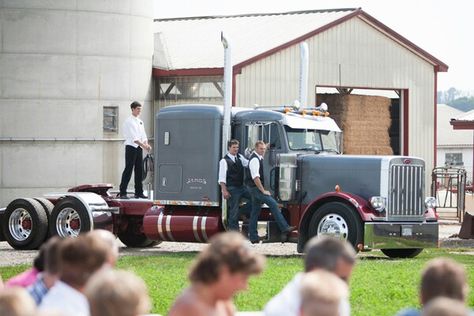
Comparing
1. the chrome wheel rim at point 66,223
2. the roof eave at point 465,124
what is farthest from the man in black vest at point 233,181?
the roof eave at point 465,124

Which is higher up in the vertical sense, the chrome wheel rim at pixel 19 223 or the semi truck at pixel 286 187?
the semi truck at pixel 286 187

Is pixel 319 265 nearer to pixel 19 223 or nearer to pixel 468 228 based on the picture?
pixel 19 223

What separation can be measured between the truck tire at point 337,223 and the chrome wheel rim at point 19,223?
595 centimetres

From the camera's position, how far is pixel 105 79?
121 feet

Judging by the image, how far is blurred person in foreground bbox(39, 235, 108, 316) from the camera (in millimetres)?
7500

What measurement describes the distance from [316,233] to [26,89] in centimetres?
1633

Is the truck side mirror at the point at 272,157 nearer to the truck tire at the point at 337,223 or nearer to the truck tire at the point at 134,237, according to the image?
the truck tire at the point at 337,223

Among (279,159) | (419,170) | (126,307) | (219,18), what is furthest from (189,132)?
(219,18)

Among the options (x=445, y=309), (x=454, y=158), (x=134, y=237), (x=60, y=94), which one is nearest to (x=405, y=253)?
(x=134, y=237)

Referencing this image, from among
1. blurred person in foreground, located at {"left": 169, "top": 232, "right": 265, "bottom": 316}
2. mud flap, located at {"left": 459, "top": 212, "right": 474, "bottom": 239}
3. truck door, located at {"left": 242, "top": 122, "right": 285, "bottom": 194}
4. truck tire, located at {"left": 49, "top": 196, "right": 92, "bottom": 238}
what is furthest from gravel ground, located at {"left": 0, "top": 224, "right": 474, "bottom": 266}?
blurred person in foreground, located at {"left": 169, "top": 232, "right": 265, "bottom": 316}

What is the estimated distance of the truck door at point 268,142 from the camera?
874 inches

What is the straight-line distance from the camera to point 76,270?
7.58m

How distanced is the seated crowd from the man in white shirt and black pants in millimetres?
15899

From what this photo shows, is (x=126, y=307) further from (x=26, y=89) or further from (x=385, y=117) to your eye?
(x=385, y=117)
